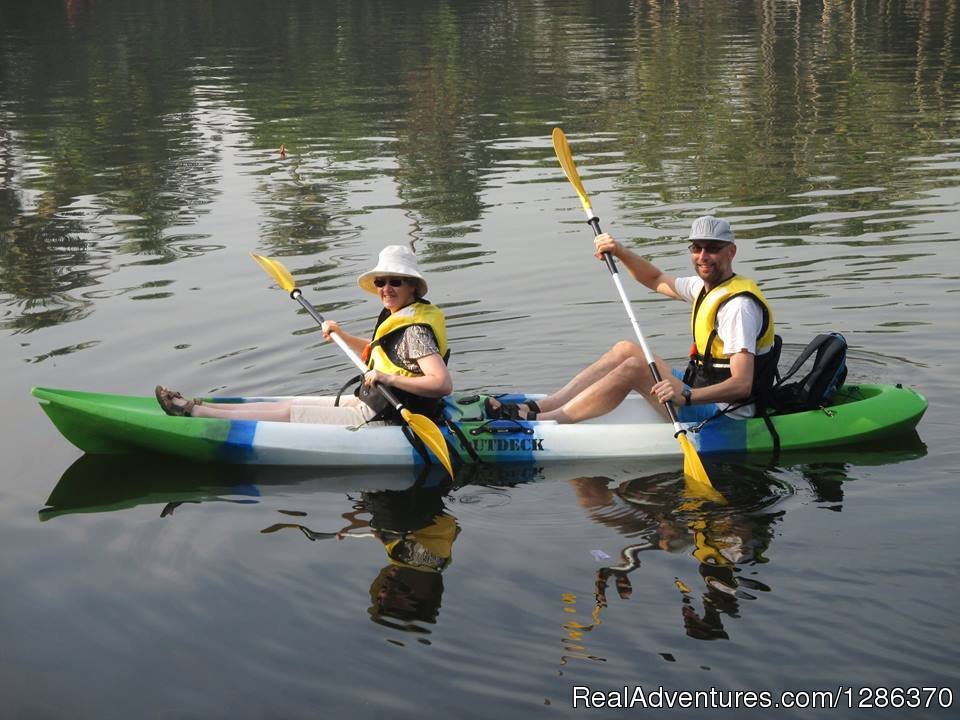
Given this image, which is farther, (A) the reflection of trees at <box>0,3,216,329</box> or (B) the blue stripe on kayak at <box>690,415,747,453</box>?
(A) the reflection of trees at <box>0,3,216,329</box>

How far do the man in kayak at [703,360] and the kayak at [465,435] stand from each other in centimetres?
17

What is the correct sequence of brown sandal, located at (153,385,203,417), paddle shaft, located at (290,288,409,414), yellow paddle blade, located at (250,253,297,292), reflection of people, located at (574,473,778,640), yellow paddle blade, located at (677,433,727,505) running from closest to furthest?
reflection of people, located at (574,473,778,640), yellow paddle blade, located at (677,433,727,505), paddle shaft, located at (290,288,409,414), brown sandal, located at (153,385,203,417), yellow paddle blade, located at (250,253,297,292)

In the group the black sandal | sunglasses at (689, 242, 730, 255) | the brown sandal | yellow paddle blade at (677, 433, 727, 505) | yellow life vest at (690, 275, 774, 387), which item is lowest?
yellow paddle blade at (677, 433, 727, 505)

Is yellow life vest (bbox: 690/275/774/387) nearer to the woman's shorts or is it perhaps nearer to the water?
the water

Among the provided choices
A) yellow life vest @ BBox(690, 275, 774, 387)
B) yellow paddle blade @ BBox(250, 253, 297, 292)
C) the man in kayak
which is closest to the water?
the man in kayak

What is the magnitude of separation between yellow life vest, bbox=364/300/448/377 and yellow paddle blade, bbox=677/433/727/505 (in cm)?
145

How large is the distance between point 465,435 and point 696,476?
1339mm

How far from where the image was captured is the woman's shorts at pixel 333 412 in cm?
769

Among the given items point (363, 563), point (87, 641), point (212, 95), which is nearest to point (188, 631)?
point (87, 641)

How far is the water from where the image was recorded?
5316mm

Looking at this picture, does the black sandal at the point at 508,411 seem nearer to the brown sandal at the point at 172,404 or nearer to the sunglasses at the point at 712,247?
the sunglasses at the point at 712,247

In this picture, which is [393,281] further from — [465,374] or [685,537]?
[685,537]

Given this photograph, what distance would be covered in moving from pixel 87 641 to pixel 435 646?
5.00 feet

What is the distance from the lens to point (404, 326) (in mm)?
7281
